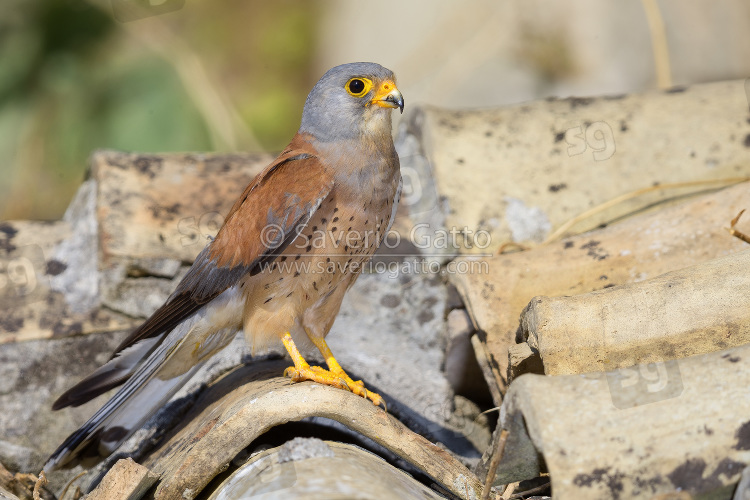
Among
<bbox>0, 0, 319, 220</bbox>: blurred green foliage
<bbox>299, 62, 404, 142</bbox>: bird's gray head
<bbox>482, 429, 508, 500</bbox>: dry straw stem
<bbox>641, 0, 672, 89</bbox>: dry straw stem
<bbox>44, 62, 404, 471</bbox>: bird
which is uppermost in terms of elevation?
<bbox>641, 0, 672, 89</bbox>: dry straw stem

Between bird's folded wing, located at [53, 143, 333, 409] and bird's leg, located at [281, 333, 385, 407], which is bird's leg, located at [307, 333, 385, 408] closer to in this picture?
bird's leg, located at [281, 333, 385, 407]

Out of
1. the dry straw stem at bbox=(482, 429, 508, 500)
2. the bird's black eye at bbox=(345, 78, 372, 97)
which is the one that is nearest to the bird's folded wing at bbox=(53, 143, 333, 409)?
the bird's black eye at bbox=(345, 78, 372, 97)

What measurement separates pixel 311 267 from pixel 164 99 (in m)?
3.27

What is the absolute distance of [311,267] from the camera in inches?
94.0

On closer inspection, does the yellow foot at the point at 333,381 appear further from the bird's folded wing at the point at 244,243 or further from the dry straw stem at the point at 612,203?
the dry straw stem at the point at 612,203

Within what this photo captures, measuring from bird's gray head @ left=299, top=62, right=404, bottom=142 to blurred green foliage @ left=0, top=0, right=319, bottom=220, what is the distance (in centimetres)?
275

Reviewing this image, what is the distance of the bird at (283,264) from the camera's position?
2346mm

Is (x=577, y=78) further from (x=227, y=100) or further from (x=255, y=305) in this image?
(x=255, y=305)

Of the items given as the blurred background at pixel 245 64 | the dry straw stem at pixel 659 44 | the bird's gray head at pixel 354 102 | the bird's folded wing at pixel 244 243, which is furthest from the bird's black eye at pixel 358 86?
the dry straw stem at pixel 659 44

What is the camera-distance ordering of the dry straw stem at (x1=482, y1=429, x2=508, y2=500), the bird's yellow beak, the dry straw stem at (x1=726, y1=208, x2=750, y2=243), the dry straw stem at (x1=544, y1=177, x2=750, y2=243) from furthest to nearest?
1. the dry straw stem at (x1=544, y1=177, x2=750, y2=243)
2. the bird's yellow beak
3. the dry straw stem at (x1=726, y1=208, x2=750, y2=243)
4. the dry straw stem at (x1=482, y1=429, x2=508, y2=500)

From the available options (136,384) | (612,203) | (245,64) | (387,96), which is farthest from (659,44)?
(136,384)

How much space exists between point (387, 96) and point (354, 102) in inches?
4.7

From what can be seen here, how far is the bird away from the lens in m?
2.35

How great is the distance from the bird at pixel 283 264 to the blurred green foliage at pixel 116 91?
2.82m
